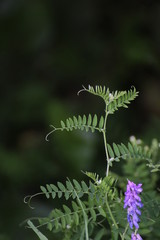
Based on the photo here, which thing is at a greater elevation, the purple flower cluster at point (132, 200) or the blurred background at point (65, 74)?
the blurred background at point (65, 74)

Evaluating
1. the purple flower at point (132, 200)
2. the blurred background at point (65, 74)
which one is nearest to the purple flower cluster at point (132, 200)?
the purple flower at point (132, 200)

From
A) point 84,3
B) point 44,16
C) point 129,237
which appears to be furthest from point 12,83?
Answer: point 129,237

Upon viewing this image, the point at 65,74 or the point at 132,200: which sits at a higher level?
the point at 65,74

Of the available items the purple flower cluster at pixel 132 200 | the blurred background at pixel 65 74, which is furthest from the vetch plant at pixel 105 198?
the blurred background at pixel 65 74

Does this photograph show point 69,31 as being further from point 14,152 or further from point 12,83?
point 14,152

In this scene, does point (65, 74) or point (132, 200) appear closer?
point (132, 200)

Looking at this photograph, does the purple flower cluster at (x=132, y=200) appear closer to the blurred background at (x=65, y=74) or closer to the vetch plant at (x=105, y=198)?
the vetch plant at (x=105, y=198)

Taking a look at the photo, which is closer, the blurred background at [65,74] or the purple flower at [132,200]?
the purple flower at [132,200]

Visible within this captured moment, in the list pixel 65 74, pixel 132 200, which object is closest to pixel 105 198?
pixel 132 200

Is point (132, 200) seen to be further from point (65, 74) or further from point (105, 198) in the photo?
point (65, 74)
